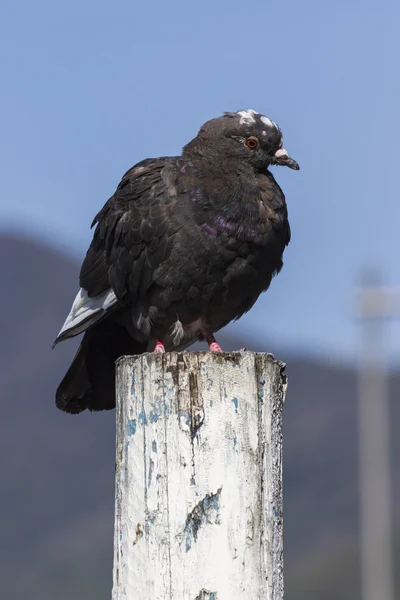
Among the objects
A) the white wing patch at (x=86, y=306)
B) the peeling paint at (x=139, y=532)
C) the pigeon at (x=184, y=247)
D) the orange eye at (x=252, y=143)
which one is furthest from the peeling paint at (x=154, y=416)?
the orange eye at (x=252, y=143)

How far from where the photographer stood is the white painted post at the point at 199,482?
5.04 m

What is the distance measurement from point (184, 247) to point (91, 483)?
85.1 m

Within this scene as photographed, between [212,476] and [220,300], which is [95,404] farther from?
[212,476]

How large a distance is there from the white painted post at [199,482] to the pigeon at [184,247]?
208 cm

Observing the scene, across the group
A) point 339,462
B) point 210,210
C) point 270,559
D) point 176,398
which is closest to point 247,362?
point 176,398

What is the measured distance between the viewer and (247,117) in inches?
309

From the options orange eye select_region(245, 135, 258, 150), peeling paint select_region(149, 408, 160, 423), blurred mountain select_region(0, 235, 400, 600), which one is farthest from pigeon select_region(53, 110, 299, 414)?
blurred mountain select_region(0, 235, 400, 600)

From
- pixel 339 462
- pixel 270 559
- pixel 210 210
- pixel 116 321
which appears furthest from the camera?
pixel 339 462

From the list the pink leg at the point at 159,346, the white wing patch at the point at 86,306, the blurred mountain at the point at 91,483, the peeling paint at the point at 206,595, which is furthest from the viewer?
the blurred mountain at the point at 91,483

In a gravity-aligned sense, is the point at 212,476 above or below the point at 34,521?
below

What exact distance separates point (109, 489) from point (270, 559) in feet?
272

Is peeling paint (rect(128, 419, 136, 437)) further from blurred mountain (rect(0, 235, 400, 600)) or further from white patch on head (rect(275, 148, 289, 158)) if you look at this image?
blurred mountain (rect(0, 235, 400, 600))

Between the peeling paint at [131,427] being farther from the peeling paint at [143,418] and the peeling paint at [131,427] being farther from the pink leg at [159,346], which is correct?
the pink leg at [159,346]

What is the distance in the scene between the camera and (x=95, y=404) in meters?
7.68
